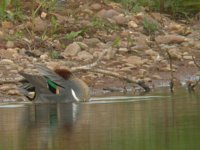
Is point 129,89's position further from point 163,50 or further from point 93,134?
point 93,134

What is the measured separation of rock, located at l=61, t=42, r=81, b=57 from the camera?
19108 mm

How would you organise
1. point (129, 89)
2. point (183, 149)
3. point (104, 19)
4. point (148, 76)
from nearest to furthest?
point (183, 149), point (129, 89), point (148, 76), point (104, 19)

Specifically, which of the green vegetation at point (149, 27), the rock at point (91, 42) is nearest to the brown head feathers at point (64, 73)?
the rock at point (91, 42)

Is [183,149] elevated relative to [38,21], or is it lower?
lower

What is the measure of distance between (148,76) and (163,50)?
2144 millimetres

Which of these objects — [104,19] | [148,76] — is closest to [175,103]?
[148,76]

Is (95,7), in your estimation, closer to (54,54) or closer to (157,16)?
(157,16)

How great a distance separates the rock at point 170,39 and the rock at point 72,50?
231cm

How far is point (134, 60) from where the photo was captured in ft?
62.7

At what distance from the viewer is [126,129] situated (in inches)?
438

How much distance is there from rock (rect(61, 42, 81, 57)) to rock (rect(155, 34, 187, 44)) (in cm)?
231

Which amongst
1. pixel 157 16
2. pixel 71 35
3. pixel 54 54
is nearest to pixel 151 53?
pixel 71 35

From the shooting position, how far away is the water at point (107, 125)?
10.0m

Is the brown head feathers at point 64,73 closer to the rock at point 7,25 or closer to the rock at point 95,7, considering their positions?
the rock at point 7,25
